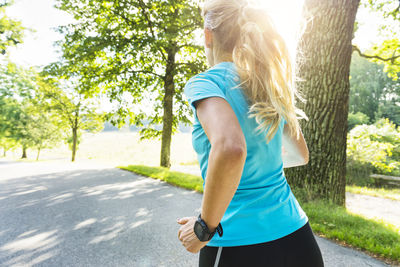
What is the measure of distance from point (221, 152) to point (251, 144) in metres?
0.22

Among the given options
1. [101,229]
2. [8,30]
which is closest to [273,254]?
[101,229]

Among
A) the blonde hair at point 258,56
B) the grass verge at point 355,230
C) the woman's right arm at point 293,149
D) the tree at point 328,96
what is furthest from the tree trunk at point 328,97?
the blonde hair at point 258,56

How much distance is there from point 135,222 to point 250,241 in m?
3.70

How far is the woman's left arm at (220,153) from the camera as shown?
83 cm

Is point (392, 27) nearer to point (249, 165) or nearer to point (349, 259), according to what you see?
point (349, 259)

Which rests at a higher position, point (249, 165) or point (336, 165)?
point (249, 165)

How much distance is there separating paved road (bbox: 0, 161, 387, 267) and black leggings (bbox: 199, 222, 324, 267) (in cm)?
213

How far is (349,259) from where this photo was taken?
2.94 metres

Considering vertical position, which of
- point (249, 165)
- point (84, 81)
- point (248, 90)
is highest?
point (84, 81)

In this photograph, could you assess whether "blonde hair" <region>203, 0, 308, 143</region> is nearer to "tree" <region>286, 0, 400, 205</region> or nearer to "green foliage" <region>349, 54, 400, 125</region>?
"tree" <region>286, 0, 400, 205</region>

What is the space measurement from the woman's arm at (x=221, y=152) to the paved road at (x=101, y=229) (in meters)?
2.42

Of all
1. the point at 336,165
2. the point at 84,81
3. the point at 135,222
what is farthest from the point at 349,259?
the point at 84,81

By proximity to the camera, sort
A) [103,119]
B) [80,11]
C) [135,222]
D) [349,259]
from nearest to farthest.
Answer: [349,259] < [135,222] < [80,11] < [103,119]

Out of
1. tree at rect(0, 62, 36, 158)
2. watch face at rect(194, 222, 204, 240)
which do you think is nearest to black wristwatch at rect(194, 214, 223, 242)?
watch face at rect(194, 222, 204, 240)
